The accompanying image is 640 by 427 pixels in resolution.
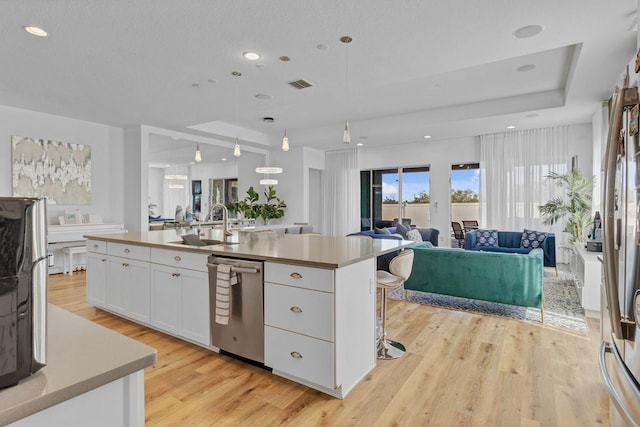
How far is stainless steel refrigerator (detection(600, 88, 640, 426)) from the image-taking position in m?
1.13

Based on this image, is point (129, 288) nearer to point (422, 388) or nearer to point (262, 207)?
point (422, 388)

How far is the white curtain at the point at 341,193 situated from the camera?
31.0 feet

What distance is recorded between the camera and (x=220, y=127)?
291 inches

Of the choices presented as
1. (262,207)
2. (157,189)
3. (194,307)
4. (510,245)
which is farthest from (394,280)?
(157,189)

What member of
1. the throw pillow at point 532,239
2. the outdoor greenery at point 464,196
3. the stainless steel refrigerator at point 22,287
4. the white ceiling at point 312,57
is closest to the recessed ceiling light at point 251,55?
the white ceiling at point 312,57

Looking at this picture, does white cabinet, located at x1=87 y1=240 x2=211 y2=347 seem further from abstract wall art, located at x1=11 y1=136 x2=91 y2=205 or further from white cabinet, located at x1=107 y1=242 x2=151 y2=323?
abstract wall art, located at x1=11 y1=136 x2=91 y2=205

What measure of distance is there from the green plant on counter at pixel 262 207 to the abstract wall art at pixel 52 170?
136 inches

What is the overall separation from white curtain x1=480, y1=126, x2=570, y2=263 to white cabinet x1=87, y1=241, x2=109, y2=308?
715 cm

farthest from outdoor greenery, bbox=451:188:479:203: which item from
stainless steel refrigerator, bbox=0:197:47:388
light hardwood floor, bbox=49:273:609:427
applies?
stainless steel refrigerator, bbox=0:197:47:388

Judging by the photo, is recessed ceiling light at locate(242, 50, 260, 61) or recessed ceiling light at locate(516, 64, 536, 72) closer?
recessed ceiling light at locate(242, 50, 260, 61)

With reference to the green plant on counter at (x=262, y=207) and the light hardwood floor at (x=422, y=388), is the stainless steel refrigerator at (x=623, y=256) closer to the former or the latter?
the light hardwood floor at (x=422, y=388)

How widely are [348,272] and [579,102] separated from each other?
5220mm

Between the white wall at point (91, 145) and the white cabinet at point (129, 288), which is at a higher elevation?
the white wall at point (91, 145)

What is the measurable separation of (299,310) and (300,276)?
0.72 ft
